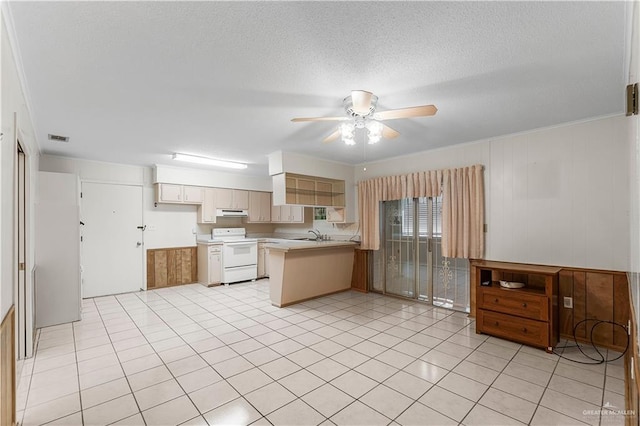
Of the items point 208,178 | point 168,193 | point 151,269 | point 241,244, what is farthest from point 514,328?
point 151,269

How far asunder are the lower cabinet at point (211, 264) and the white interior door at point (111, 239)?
117 centimetres

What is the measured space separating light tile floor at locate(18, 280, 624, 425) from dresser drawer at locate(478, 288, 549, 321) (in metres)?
0.39

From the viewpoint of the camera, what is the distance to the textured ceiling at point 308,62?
159 cm

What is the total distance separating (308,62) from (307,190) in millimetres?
3323

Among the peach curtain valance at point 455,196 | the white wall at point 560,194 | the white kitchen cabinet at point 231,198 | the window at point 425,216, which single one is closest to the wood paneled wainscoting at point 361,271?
the window at point 425,216

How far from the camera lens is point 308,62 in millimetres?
2059

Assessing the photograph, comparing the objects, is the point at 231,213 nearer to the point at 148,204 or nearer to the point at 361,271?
the point at 148,204

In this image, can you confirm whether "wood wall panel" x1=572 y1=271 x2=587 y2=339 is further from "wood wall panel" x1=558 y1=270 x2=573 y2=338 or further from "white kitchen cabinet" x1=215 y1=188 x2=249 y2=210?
"white kitchen cabinet" x1=215 y1=188 x2=249 y2=210

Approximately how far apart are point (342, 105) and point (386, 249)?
336 cm

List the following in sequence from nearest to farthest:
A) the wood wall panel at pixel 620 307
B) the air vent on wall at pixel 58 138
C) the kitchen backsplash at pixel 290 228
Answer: the wood wall panel at pixel 620 307, the air vent on wall at pixel 58 138, the kitchen backsplash at pixel 290 228

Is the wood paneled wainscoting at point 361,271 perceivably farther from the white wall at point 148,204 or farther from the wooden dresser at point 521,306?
the white wall at point 148,204

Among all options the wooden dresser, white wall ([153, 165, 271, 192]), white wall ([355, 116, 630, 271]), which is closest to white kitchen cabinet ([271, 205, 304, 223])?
white wall ([153, 165, 271, 192])

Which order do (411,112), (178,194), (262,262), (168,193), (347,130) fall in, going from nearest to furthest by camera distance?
(411,112) → (347,130) → (168,193) → (178,194) → (262,262)

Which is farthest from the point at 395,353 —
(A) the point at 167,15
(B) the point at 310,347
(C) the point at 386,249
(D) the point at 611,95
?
(A) the point at 167,15
